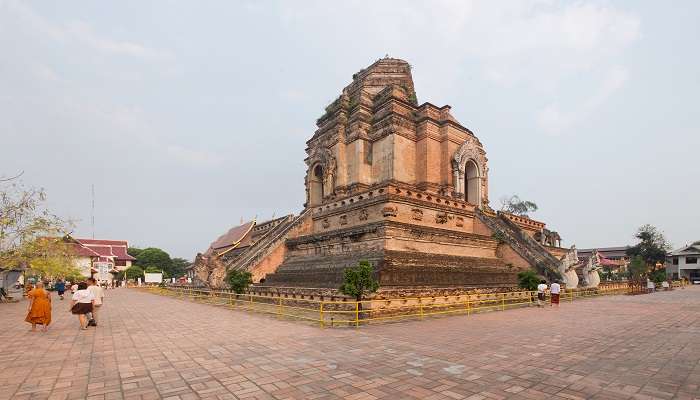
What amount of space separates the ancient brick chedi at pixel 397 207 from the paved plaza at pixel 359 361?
21.6ft

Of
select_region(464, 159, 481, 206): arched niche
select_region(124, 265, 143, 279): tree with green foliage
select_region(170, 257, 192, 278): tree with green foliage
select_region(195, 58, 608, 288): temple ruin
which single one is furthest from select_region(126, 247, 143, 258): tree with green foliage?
select_region(464, 159, 481, 206): arched niche

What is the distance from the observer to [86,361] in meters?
6.88

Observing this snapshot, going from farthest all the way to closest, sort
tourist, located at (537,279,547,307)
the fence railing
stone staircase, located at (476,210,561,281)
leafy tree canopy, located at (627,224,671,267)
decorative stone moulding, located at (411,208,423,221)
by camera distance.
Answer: leafy tree canopy, located at (627,224,671,267), stone staircase, located at (476,210,561,281), decorative stone moulding, located at (411,208,423,221), tourist, located at (537,279,547,307), the fence railing

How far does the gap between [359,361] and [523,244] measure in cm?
1864

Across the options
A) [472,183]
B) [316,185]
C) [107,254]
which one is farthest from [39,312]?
[107,254]

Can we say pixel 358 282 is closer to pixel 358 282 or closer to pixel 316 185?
pixel 358 282

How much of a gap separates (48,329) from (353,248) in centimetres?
1193

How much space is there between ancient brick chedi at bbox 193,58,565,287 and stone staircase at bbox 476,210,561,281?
0.06 meters

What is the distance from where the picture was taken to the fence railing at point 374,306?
1146 cm

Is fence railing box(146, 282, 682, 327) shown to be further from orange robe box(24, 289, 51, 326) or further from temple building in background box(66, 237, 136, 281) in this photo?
temple building in background box(66, 237, 136, 281)

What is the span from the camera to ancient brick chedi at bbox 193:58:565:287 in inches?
702

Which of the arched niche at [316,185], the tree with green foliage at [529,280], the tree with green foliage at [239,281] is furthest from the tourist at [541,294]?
the arched niche at [316,185]

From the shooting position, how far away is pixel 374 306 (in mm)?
11719

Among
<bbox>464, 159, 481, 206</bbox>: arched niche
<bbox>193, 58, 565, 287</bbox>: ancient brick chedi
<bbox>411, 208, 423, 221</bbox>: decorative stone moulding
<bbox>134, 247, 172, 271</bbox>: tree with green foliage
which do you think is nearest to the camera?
<bbox>193, 58, 565, 287</bbox>: ancient brick chedi
